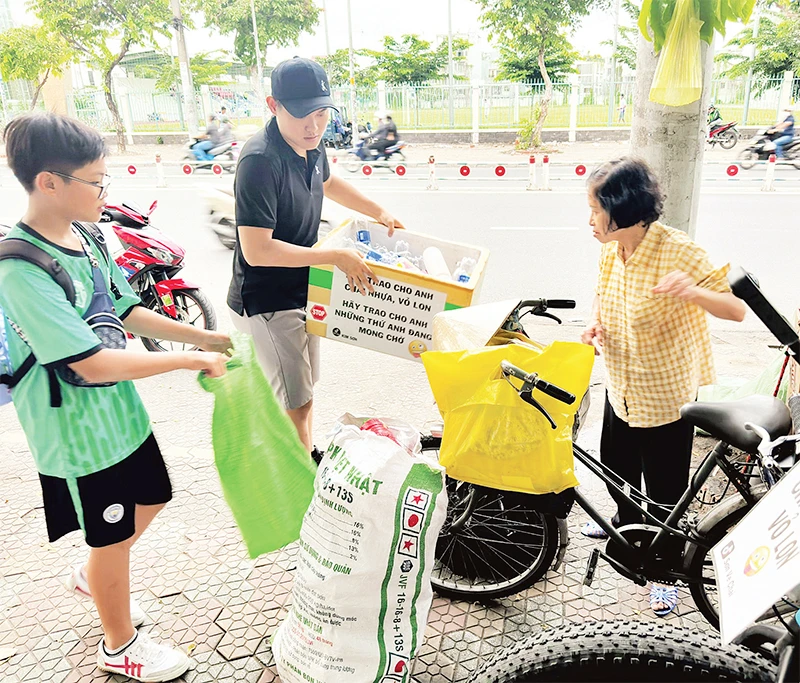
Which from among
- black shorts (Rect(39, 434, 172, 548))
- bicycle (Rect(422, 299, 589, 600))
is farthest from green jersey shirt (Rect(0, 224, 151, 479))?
bicycle (Rect(422, 299, 589, 600))

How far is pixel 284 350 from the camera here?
271 cm

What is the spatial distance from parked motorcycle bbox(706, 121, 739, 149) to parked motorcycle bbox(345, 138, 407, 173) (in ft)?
27.8

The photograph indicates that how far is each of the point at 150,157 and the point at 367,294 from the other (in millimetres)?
22148

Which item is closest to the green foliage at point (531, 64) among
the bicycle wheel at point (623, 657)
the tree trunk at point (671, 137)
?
the tree trunk at point (671, 137)

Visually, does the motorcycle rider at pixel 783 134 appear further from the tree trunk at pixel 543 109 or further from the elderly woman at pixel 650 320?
the elderly woman at pixel 650 320

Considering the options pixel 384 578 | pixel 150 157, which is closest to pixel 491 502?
pixel 384 578

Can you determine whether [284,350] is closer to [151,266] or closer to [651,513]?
[651,513]

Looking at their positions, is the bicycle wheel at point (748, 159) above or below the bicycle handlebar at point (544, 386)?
below

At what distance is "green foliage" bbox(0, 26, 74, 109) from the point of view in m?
21.7

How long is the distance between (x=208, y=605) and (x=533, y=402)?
4.92 ft

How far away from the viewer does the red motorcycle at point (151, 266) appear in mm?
4688

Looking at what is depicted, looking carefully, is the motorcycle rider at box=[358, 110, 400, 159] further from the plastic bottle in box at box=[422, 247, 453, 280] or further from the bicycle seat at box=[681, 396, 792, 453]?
the bicycle seat at box=[681, 396, 792, 453]

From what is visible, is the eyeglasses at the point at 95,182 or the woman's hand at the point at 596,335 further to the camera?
the woman's hand at the point at 596,335

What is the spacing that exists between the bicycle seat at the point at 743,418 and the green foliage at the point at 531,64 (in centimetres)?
2071
